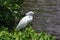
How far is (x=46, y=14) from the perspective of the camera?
8227 millimetres

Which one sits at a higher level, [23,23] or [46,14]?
[23,23]

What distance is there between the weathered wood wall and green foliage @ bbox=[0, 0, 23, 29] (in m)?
1.59

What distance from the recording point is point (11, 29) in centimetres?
516

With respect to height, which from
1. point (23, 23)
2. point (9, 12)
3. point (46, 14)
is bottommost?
point (46, 14)

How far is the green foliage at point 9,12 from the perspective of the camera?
4.97 metres

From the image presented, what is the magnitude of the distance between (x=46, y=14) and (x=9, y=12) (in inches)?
127

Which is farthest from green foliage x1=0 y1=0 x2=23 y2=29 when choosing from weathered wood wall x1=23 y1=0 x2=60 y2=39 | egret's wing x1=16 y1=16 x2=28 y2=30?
weathered wood wall x1=23 y1=0 x2=60 y2=39

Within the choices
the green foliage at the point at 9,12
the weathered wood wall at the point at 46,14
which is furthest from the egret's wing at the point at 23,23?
the weathered wood wall at the point at 46,14

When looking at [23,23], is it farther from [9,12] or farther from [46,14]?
[46,14]

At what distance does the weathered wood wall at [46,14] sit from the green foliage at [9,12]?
1.59 metres

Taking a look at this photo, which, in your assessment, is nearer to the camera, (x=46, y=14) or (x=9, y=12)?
(x=9, y=12)

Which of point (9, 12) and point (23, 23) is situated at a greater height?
point (9, 12)

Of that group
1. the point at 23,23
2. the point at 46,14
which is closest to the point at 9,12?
the point at 23,23

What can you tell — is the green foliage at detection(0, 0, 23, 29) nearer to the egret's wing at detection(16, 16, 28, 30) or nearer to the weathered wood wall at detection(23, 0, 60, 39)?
the egret's wing at detection(16, 16, 28, 30)
